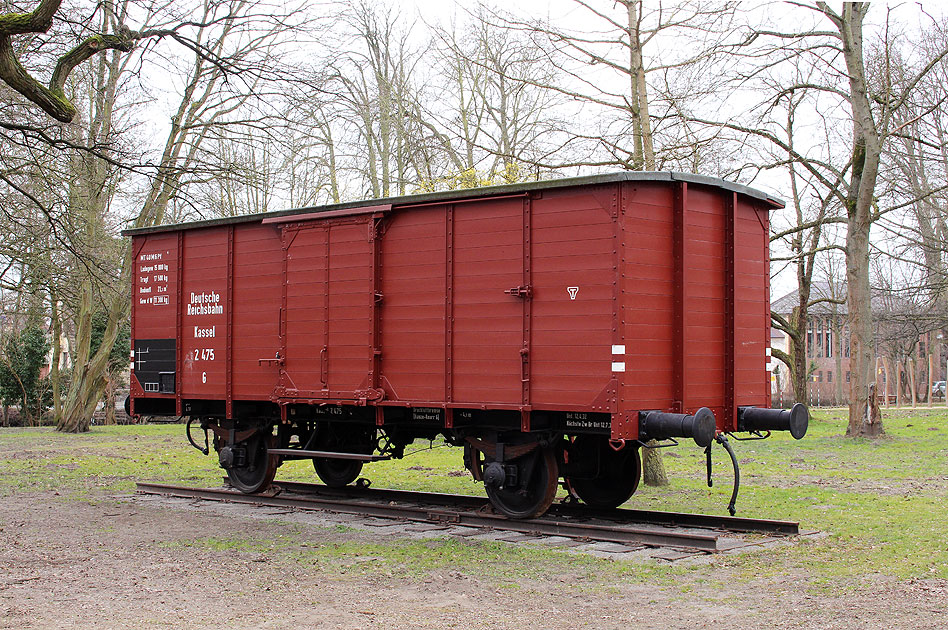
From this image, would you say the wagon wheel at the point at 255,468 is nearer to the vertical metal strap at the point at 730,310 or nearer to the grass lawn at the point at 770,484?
the grass lawn at the point at 770,484

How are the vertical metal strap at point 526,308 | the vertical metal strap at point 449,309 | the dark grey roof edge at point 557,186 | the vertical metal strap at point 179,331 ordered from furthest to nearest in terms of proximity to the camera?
the vertical metal strap at point 179,331 → the vertical metal strap at point 449,309 → the vertical metal strap at point 526,308 → the dark grey roof edge at point 557,186

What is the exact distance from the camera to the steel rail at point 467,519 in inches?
364

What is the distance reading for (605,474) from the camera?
11445 millimetres

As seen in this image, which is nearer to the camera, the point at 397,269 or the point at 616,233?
the point at 616,233

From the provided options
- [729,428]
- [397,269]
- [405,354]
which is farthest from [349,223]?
[729,428]

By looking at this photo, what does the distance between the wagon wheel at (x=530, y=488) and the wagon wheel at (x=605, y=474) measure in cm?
52

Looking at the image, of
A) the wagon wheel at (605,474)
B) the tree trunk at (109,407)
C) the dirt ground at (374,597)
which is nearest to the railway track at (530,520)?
the wagon wheel at (605,474)

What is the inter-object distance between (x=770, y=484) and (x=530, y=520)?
17.3 ft

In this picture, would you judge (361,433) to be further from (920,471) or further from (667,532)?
(920,471)

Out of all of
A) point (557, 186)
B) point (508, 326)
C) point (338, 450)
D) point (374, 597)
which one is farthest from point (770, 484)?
point (374, 597)

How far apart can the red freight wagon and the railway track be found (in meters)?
0.35

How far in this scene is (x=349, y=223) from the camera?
464 inches

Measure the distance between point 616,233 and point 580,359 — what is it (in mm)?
1339

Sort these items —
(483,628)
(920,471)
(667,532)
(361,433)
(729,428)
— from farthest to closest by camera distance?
(920,471), (361,433), (729,428), (667,532), (483,628)
